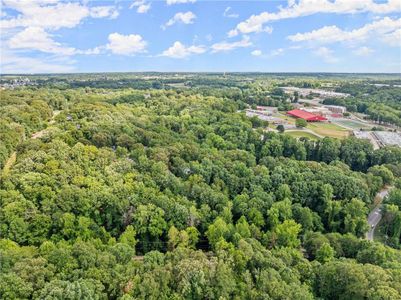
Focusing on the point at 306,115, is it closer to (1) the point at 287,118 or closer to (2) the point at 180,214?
(1) the point at 287,118

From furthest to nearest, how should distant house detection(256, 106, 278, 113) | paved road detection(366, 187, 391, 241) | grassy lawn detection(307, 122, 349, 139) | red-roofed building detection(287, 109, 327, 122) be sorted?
distant house detection(256, 106, 278, 113)
red-roofed building detection(287, 109, 327, 122)
grassy lawn detection(307, 122, 349, 139)
paved road detection(366, 187, 391, 241)

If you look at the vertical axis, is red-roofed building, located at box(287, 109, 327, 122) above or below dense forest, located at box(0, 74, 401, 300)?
above

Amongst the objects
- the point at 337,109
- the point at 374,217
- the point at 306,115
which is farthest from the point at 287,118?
the point at 374,217

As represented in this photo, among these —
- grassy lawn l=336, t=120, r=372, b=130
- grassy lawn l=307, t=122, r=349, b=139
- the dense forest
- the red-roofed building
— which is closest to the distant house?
the red-roofed building

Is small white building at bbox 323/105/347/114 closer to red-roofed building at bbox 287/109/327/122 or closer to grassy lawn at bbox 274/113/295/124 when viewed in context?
red-roofed building at bbox 287/109/327/122

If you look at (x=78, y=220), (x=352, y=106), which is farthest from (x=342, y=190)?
(x=352, y=106)

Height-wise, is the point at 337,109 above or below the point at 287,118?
above

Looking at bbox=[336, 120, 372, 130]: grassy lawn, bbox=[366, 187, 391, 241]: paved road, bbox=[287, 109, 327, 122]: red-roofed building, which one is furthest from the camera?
bbox=[287, 109, 327, 122]: red-roofed building

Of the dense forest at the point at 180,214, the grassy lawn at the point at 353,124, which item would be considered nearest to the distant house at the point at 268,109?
the grassy lawn at the point at 353,124
